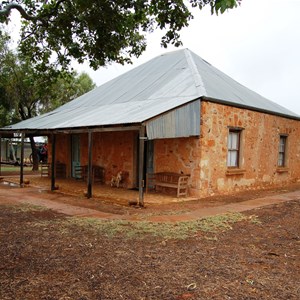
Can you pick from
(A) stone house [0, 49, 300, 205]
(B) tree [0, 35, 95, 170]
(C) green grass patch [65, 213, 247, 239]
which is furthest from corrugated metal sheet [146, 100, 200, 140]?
(B) tree [0, 35, 95, 170]

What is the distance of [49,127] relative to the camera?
1102 centimetres

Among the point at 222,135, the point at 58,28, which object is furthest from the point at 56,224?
the point at 222,135

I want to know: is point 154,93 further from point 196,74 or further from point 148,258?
point 148,258

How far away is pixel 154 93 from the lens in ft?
37.6

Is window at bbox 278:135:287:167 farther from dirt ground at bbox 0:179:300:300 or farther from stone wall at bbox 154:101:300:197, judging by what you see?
dirt ground at bbox 0:179:300:300

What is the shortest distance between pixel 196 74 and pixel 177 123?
324cm

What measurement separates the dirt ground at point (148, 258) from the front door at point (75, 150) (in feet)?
25.8

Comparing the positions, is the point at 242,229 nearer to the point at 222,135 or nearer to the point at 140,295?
the point at 140,295

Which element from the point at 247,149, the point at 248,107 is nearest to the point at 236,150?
the point at 247,149

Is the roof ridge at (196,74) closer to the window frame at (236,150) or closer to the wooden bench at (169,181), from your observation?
the window frame at (236,150)

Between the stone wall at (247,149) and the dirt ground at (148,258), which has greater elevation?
the stone wall at (247,149)

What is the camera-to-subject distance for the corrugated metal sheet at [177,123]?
8.32 m

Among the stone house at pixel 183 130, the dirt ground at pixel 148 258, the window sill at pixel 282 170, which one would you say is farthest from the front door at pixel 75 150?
the window sill at pixel 282 170

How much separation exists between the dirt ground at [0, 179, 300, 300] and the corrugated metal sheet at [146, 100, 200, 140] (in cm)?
252
